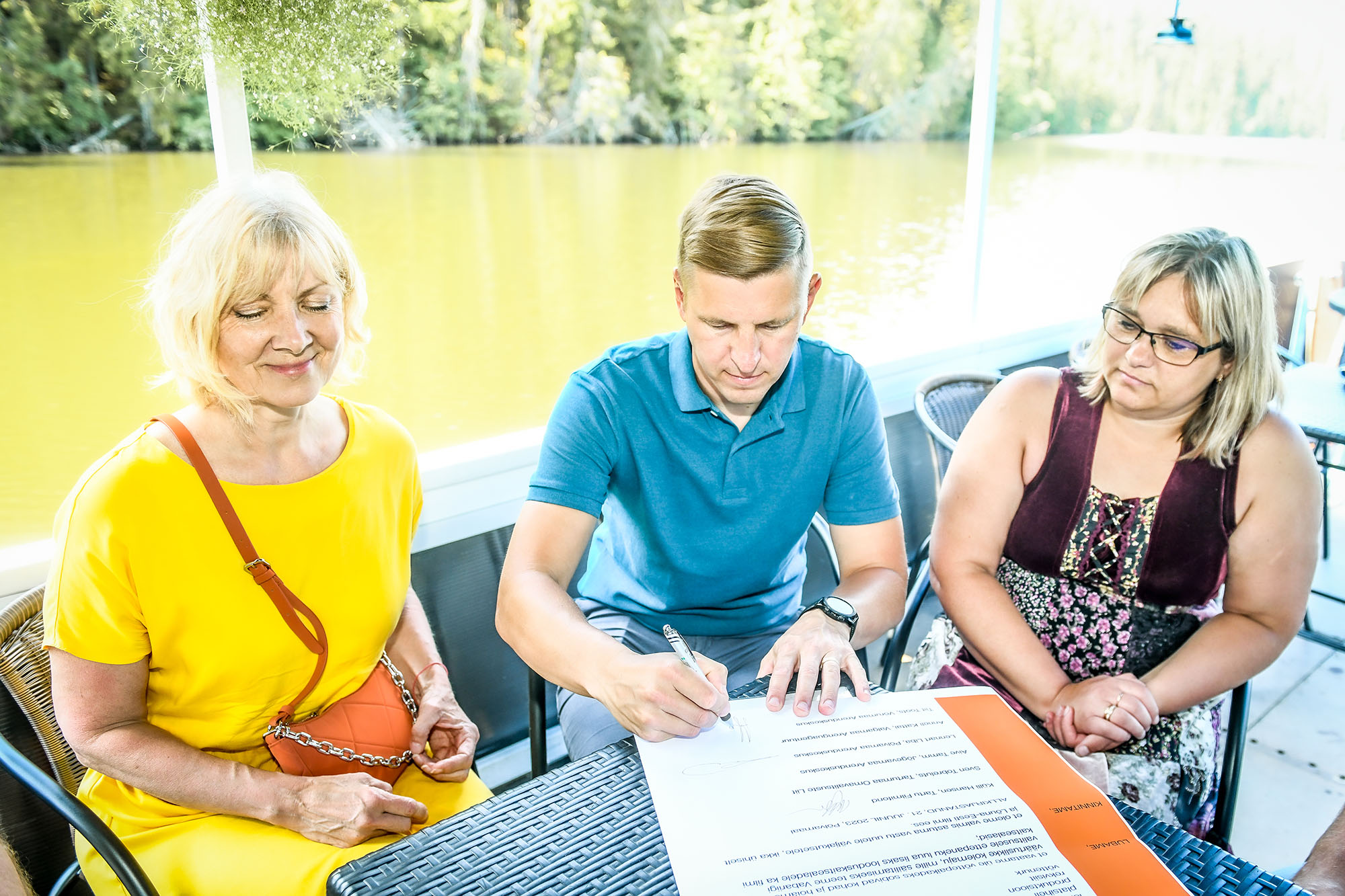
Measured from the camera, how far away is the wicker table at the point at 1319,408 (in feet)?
8.20

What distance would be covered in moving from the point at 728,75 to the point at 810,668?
9.22 feet

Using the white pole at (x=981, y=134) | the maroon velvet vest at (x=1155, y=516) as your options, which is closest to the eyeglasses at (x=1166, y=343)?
the maroon velvet vest at (x=1155, y=516)

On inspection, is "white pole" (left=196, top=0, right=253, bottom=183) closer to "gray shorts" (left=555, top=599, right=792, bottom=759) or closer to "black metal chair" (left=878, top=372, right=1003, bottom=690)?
"gray shorts" (left=555, top=599, right=792, bottom=759)

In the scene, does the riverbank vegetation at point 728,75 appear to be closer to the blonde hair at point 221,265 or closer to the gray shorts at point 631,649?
the blonde hair at point 221,265

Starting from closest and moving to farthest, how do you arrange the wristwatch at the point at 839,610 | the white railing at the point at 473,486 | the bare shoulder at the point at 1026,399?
the wristwatch at the point at 839,610
the bare shoulder at the point at 1026,399
the white railing at the point at 473,486

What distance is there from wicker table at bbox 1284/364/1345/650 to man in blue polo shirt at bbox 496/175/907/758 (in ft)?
4.67

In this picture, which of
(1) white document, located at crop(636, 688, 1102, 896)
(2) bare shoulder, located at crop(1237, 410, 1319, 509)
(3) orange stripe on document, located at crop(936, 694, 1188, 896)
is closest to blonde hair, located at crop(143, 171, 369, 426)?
(1) white document, located at crop(636, 688, 1102, 896)

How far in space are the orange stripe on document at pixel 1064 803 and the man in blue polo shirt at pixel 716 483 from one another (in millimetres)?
213

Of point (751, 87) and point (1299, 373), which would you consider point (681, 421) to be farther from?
point (1299, 373)

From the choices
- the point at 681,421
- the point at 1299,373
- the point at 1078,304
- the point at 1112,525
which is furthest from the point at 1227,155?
the point at 681,421

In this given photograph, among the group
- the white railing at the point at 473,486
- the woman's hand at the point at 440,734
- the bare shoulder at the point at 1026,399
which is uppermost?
the bare shoulder at the point at 1026,399

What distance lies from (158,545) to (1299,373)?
339 centimetres
